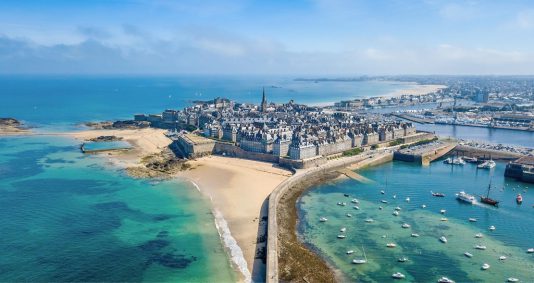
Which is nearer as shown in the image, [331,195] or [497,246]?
[497,246]

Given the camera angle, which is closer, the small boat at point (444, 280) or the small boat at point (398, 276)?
the small boat at point (444, 280)

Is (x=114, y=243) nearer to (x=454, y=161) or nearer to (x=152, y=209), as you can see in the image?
(x=152, y=209)

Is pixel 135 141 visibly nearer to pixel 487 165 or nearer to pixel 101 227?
pixel 101 227

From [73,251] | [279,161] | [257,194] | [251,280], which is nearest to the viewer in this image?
[251,280]

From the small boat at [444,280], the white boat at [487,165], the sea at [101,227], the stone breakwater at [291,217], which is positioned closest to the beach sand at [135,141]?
the sea at [101,227]

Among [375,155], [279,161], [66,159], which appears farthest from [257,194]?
[66,159]

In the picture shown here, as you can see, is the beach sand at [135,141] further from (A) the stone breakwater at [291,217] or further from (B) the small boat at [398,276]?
(B) the small boat at [398,276]

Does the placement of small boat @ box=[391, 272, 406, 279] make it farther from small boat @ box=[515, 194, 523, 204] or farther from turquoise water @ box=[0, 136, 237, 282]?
small boat @ box=[515, 194, 523, 204]
